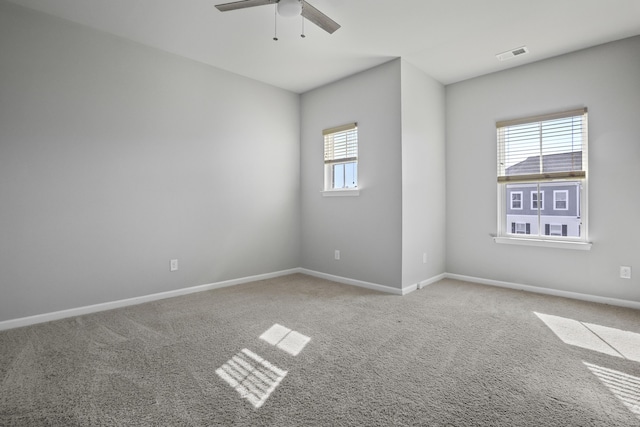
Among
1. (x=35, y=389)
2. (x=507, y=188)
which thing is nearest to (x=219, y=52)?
(x=35, y=389)

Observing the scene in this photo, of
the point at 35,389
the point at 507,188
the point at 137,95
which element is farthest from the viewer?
the point at 507,188

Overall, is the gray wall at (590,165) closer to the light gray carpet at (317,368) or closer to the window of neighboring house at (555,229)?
the window of neighboring house at (555,229)

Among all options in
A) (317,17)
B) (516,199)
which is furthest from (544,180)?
(317,17)

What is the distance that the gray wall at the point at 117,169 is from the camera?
2721mm

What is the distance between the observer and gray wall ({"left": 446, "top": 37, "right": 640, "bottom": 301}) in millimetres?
3191

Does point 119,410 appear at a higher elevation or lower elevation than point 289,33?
lower

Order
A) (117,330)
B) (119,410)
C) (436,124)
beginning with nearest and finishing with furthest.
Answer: (119,410) → (117,330) → (436,124)

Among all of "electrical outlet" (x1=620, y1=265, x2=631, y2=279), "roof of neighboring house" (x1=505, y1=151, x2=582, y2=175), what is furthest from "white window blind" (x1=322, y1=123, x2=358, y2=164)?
"electrical outlet" (x1=620, y1=265, x2=631, y2=279)

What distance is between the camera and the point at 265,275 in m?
4.50

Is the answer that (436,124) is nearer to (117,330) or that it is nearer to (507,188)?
(507,188)

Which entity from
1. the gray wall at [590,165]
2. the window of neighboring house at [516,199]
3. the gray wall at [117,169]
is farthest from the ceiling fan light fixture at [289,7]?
the window of neighboring house at [516,199]

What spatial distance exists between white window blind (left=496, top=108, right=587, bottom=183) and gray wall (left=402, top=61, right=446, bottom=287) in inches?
30.1

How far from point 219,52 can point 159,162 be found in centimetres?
138

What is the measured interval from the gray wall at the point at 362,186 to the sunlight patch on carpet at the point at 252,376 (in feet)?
6.81
